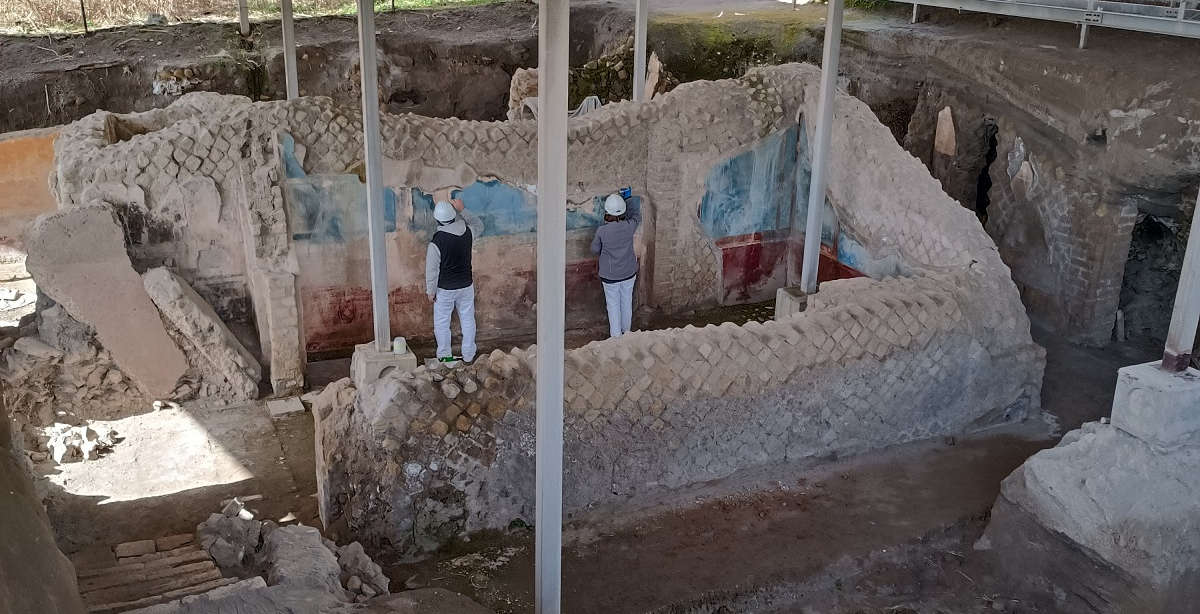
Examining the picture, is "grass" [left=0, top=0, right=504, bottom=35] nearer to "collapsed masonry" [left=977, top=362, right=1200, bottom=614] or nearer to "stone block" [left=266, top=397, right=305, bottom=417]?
"stone block" [left=266, top=397, right=305, bottom=417]

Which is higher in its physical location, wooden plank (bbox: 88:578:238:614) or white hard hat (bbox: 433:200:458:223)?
white hard hat (bbox: 433:200:458:223)

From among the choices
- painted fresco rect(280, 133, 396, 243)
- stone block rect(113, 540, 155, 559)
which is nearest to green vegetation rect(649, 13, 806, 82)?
painted fresco rect(280, 133, 396, 243)

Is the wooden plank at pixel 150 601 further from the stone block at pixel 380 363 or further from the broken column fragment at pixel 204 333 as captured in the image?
the broken column fragment at pixel 204 333

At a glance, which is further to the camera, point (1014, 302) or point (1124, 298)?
point (1124, 298)

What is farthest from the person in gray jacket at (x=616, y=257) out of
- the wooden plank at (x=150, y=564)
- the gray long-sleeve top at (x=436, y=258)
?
the wooden plank at (x=150, y=564)

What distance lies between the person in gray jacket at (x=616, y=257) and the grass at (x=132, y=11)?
771 centimetres

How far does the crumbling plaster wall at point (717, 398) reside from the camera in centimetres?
561

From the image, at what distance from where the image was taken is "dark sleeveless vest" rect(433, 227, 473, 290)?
7766 millimetres

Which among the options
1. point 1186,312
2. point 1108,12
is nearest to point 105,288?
point 1186,312

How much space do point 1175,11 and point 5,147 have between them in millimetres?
10498

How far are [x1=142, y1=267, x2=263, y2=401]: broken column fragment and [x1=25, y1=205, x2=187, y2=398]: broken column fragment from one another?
0.10 meters

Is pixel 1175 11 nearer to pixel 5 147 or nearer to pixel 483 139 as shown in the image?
pixel 483 139

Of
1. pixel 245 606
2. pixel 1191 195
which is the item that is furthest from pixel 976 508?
pixel 245 606

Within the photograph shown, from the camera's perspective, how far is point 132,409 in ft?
25.1
